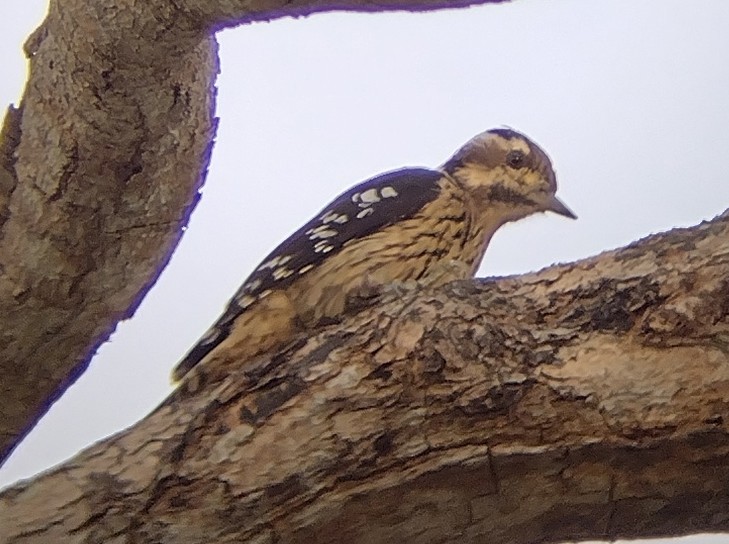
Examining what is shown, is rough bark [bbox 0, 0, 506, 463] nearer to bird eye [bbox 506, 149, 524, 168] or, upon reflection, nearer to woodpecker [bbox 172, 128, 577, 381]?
woodpecker [bbox 172, 128, 577, 381]

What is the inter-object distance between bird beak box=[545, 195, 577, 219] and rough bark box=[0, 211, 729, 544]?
2.55ft

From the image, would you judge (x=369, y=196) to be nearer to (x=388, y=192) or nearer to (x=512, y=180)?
(x=388, y=192)

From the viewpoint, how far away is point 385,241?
1.96m

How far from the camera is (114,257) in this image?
1.92 m

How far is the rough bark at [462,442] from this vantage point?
1.32 meters

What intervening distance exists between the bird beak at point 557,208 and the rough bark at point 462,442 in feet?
2.55

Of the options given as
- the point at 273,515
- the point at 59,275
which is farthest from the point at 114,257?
the point at 273,515

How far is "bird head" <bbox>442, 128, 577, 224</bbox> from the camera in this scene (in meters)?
2.20

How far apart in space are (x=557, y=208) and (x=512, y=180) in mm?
118

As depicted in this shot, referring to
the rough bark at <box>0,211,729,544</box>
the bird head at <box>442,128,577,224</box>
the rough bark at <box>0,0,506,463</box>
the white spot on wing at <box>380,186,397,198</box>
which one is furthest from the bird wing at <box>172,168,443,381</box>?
the rough bark at <box>0,211,729,544</box>

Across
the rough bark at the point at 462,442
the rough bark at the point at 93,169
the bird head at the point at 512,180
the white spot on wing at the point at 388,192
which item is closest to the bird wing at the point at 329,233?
the white spot on wing at the point at 388,192

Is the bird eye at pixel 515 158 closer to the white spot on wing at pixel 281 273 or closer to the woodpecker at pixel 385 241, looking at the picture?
the woodpecker at pixel 385 241

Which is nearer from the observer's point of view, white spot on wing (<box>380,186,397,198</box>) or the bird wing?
the bird wing

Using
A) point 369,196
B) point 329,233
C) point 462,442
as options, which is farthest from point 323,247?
point 462,442
